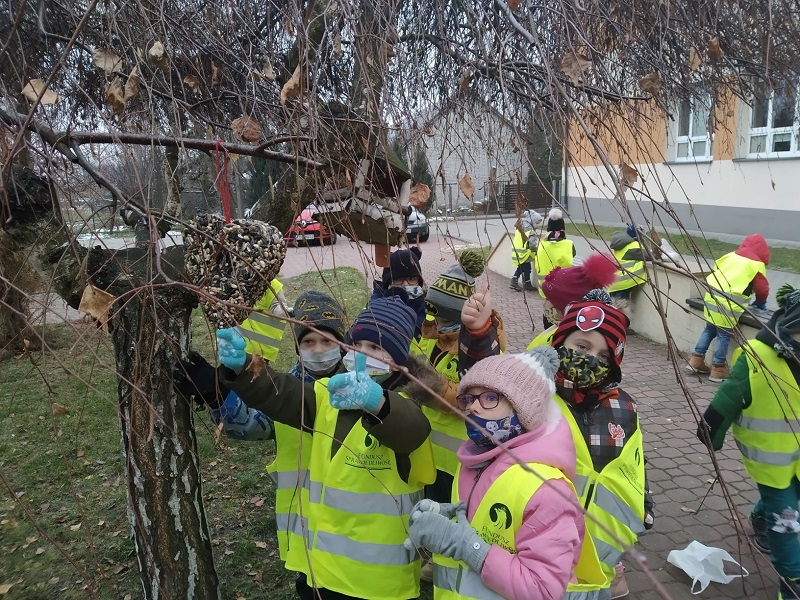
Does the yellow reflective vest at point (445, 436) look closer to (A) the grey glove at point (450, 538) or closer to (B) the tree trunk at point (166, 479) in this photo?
(A) the grey glove at point (450, 538)

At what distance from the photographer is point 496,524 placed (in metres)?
1.86

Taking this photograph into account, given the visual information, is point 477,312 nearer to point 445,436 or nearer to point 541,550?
point 445,436

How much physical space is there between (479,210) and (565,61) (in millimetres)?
543

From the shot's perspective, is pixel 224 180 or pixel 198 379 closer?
pixel 224 180

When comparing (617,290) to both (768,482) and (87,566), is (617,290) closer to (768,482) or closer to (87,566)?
(768,482)

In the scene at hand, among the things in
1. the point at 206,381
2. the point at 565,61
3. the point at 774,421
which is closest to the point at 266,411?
the point at 206,381

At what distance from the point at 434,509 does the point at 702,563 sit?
84.3 inches

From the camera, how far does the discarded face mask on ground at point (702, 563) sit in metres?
3.14

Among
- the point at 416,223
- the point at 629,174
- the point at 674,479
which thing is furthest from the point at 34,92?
the point at 674,479

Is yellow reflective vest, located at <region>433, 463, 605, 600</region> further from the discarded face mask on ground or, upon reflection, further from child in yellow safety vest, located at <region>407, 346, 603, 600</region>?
the discarded face mask on ground

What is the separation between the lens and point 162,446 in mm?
2406

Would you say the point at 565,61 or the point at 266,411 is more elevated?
the point at 565,61

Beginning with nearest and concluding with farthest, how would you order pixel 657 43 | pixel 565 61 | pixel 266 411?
pixel 565 61, pixel 266 411, pixel 657 43

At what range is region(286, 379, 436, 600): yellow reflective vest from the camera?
2.29m
